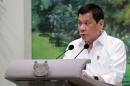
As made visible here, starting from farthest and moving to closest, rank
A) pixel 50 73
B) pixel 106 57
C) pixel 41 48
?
pixel 41 48 → pixel 106 57 → pixel 50 73

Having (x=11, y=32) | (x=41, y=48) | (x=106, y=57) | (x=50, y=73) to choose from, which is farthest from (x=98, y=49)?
(x=11, y=32)

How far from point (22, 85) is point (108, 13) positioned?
2.39 metres

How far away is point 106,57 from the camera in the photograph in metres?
2.91

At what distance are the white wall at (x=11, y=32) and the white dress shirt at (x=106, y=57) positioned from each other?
136cm

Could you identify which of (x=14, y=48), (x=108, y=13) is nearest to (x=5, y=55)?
(x=14, y=48)

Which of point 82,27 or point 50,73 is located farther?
point 82,27

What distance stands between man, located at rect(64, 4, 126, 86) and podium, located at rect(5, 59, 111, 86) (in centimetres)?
65

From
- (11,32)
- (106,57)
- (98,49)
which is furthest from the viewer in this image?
(11,32)

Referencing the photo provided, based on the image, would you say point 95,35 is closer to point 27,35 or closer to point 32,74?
point 32,74

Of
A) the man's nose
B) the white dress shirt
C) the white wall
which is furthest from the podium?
the white wall

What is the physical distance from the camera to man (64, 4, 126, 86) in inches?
109

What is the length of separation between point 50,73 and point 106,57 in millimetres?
996

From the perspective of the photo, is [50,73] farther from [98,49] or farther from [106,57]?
[98,49]

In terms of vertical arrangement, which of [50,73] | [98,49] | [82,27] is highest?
[82,27]
